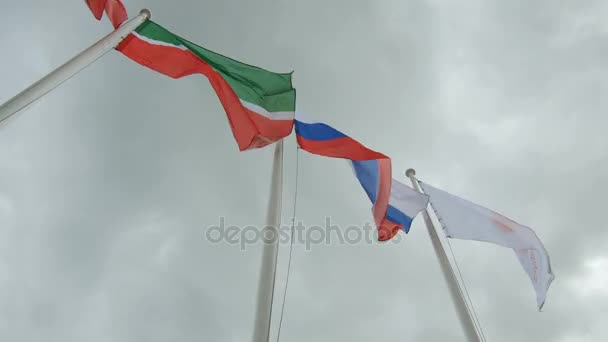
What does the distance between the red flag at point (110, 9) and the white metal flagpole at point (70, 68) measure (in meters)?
0.55

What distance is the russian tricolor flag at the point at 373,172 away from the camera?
1305cm

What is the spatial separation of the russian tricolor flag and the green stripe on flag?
137 cm

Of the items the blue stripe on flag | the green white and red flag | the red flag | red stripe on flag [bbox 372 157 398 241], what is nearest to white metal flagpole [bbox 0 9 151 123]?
the red flag

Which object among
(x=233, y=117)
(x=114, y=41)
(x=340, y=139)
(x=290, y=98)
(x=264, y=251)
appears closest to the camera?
(x=264, y=251)

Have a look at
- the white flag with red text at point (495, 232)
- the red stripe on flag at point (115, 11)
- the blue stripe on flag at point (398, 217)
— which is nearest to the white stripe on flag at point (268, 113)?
the red stripe on flag at point (115, 11)

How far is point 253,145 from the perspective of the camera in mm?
11539

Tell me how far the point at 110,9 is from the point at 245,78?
401 centimetres

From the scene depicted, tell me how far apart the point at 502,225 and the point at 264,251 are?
915 centimetres

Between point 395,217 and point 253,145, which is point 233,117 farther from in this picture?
point 395,217

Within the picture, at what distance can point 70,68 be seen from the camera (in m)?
9.57

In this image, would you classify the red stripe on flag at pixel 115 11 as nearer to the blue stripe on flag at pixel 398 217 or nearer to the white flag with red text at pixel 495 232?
the blue stripe on flag at pixel 398 217

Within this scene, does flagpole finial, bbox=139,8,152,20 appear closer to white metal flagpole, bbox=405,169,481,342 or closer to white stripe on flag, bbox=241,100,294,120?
white stripe on flag, bbox=241,100,294,120

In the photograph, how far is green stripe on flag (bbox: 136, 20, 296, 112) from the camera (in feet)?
40.6

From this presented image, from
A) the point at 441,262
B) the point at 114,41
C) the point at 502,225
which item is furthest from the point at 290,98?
the point at 502,225
